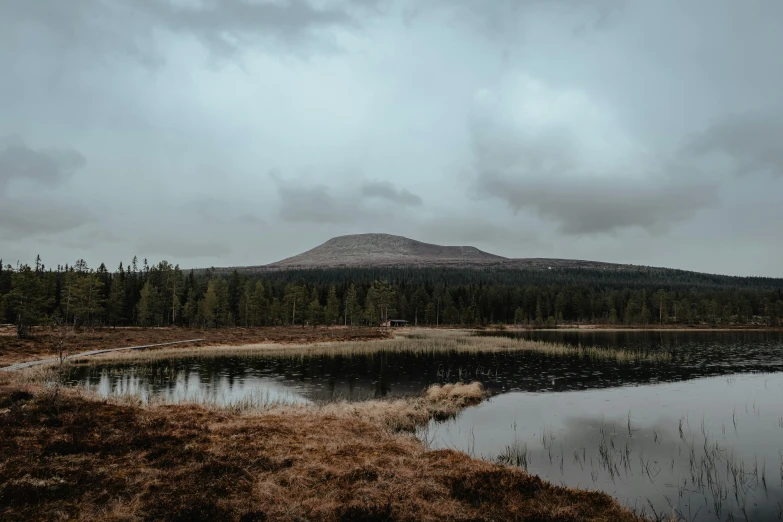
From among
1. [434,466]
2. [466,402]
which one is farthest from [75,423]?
[466,402]

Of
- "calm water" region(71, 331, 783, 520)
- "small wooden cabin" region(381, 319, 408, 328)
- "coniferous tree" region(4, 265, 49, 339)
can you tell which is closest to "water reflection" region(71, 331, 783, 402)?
"calm water" region(71, 331, 783, 520)

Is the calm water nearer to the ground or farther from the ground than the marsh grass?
farther from the ground

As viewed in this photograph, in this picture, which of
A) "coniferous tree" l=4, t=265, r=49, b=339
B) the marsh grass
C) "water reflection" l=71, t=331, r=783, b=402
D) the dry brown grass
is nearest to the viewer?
the dry brown grass

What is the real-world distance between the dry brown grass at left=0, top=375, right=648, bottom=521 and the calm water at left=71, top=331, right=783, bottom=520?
3.95 m

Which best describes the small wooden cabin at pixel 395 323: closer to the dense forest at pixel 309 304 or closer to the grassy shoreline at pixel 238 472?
the dense forest at pixel 309 304

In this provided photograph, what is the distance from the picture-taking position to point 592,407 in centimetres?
2786

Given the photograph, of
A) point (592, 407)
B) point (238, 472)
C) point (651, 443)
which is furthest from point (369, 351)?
point (238, 472)

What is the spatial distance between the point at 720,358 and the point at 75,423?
214ft

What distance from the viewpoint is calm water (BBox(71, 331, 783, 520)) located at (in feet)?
51.0

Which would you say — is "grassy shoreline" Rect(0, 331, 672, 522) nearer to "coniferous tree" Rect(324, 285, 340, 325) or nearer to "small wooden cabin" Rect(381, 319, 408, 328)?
"coniferous tree" Rect(324, 285, 340, 325)

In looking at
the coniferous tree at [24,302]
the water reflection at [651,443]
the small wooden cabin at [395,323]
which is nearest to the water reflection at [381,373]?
the water reflection at [651,443]

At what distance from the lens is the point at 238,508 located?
1099 cm

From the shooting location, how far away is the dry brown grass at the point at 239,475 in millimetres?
10945

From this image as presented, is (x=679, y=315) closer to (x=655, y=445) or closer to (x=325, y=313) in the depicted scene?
(x=325, y=313)
